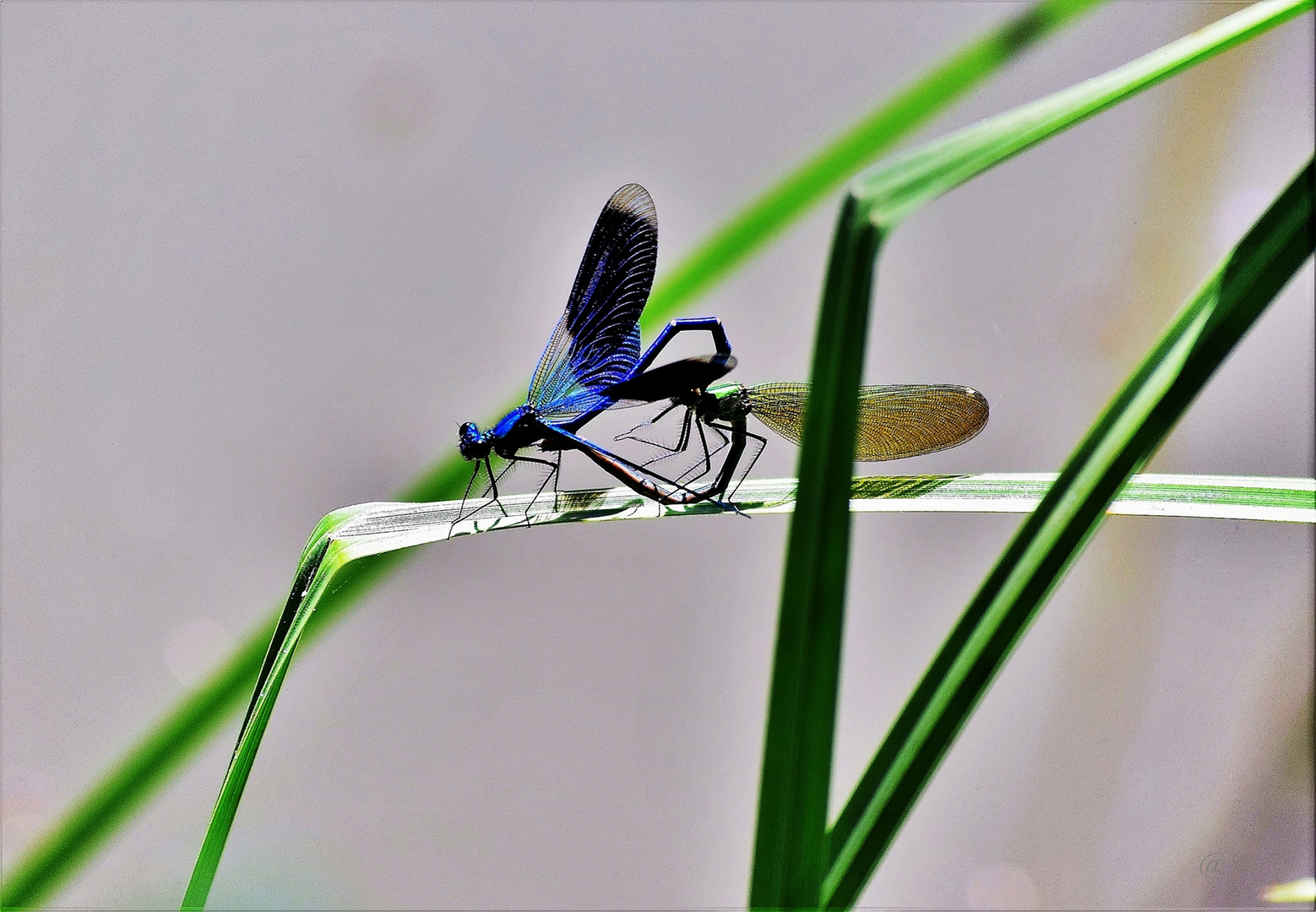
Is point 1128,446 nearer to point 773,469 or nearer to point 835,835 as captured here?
point 835,835

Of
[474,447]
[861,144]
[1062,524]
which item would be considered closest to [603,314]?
[474,447]

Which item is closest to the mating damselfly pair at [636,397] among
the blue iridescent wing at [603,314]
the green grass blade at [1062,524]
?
the blue iridescent wing at [603,314]

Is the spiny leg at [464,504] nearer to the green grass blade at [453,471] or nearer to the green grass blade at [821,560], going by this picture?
the green grass blade at [453,471]

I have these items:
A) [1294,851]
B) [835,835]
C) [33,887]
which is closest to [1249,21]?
[835,835]

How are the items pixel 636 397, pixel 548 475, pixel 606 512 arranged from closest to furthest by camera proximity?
pixel 606 512, pixel 636 397, pixel 548 475

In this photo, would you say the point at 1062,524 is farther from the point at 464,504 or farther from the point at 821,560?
the point at 464,504

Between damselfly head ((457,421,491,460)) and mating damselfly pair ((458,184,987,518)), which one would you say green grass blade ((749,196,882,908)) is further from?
damselfly head ((457,421,491,460))
